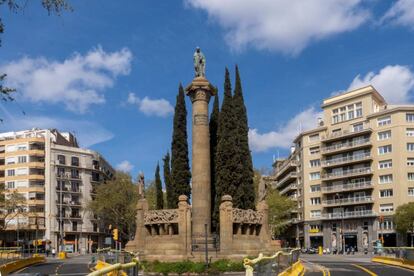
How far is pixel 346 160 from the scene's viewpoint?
93312 mm

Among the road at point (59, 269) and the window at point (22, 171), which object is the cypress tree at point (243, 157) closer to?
the road at point (59, 269)

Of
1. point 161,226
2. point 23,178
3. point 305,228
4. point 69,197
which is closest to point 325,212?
point 305,228

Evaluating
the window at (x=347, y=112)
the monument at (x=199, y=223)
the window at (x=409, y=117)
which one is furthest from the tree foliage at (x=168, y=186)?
the window at (x=347, y=112)

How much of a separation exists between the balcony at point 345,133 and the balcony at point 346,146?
1285mm

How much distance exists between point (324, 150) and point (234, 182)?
2255 inches

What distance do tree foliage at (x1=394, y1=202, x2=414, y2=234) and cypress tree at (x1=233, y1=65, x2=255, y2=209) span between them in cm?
3828

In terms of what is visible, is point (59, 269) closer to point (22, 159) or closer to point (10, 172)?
point (22, 159)

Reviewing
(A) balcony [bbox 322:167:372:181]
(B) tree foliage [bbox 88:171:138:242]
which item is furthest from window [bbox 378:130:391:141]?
(B) tree foliage [bbox 88:171:138:242]

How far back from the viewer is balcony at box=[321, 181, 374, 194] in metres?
88.9

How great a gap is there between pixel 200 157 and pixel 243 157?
911cm

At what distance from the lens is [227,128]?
4275 centimetres

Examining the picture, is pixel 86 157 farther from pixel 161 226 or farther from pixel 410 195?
pixel 161 226

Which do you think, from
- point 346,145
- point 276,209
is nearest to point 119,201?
point 276,209

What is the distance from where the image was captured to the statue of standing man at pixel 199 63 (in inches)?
1512
